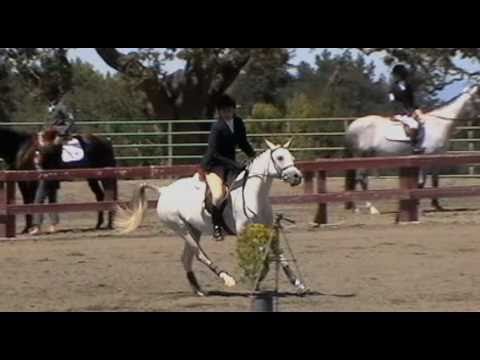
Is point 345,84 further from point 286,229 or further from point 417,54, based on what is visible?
point 286,229

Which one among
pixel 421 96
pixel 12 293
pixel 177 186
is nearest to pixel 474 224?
pixel 177 186

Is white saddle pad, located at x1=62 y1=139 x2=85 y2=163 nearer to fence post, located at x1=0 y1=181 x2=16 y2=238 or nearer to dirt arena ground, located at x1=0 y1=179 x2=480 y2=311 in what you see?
dirt arena ground, located at x1=0 y1=179 x2=480 y2=311

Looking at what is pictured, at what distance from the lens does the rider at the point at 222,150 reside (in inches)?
445

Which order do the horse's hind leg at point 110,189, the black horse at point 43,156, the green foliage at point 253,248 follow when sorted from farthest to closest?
1. the horse's hind leg at point 110,189
2. the black horse at point 43,156
3. the green foliage at point 253,248

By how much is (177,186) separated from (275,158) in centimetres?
119

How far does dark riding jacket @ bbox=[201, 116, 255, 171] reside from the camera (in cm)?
1130

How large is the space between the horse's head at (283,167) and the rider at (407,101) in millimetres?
8157

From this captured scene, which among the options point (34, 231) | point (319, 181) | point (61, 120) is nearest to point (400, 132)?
point (319, 181)

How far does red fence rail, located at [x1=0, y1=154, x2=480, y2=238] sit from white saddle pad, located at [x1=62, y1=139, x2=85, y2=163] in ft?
3.77

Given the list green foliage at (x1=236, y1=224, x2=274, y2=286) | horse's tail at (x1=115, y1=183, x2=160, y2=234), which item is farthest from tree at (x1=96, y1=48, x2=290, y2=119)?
green foliage at (x1=236, y1=224, x2=274, y2=286)

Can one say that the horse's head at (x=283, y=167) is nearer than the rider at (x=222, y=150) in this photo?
Yes

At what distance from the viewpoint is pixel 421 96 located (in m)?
39.2

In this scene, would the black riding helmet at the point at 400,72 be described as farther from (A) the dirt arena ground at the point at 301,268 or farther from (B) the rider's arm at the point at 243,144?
(B) the rider's arm at the point at 243,144

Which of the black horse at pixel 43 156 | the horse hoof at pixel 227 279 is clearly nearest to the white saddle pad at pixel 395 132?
the black horse at pixel 43 156
